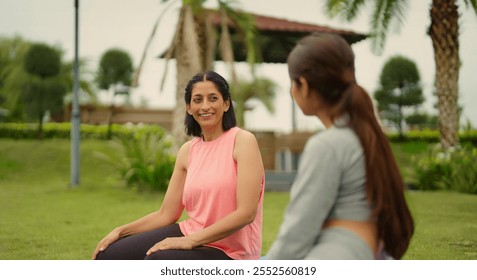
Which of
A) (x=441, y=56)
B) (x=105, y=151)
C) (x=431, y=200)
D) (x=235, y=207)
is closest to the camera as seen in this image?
(x=235, y=207)

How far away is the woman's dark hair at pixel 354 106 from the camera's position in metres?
1.24

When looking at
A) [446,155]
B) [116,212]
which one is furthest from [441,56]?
[116,212]

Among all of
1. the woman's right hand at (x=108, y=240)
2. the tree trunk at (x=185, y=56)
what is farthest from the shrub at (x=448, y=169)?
the woman's right hand at (x=108, y=240)

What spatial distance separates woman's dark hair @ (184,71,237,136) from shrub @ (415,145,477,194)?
17.1ft

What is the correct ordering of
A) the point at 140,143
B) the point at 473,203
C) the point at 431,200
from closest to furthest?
the point at 473,203
the point at 431,200
the point at 140,143

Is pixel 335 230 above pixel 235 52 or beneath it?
beneath

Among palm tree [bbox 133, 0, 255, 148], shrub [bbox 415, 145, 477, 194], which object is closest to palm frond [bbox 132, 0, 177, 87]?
palm tree [bbox 133, 0, 255, 148]

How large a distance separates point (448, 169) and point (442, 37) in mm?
1694

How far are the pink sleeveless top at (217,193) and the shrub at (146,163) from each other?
18.3 ft

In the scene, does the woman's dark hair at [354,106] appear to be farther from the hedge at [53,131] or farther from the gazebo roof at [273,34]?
the hedge at [53,131]

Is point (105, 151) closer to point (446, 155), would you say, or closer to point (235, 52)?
point (235, 52)

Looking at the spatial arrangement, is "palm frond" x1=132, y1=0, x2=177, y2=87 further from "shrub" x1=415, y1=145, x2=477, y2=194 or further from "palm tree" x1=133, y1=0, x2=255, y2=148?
"shrub" x1=415, y1=145, x2=477, y2=194

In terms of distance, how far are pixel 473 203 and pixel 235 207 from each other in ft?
13.0

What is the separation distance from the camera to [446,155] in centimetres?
754
